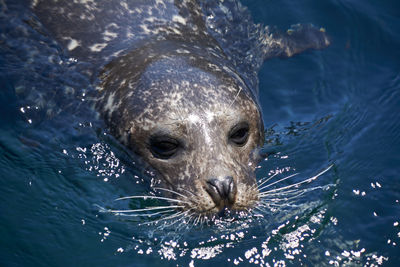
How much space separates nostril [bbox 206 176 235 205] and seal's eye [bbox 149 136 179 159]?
535 mm

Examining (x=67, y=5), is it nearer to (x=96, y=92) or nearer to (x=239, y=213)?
(x=96, y=92)

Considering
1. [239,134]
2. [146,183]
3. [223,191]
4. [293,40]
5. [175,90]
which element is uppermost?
[293,40]

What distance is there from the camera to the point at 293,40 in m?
7.18

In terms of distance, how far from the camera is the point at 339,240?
4.84 metres

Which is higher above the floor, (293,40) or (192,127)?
(293,40)

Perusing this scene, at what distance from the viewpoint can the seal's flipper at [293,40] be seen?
23.0 feet

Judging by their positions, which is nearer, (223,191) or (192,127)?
(223,191)

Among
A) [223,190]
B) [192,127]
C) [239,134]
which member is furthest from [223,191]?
[239,134]

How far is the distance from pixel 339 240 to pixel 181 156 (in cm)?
153

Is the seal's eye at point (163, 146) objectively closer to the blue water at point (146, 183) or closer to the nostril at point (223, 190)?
the blue water at point (146, 183)

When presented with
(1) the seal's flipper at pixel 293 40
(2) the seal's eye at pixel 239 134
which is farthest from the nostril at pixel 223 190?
(1) the seal's flipper at pixel 293 40

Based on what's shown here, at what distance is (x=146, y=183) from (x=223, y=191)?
927mm

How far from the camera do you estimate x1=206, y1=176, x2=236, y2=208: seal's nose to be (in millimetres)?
4184

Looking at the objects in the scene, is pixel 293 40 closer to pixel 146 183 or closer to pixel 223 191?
pixel 146 183
